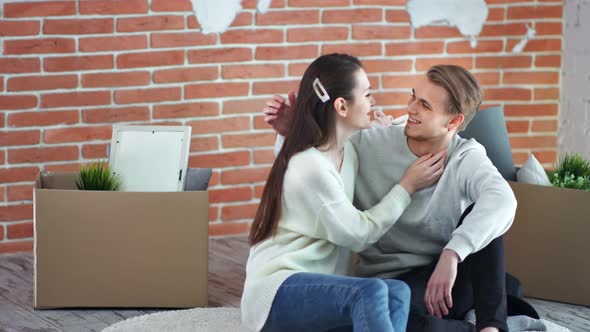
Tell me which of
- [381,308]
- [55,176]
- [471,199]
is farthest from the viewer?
[55,176]

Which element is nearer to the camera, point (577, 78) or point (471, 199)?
point (471, 199)

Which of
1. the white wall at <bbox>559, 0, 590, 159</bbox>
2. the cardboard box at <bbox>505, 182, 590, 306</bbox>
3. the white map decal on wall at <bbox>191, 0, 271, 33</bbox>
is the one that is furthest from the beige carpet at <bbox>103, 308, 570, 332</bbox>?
the white wall at <bbox>559, 0, 590, 159</bbox>

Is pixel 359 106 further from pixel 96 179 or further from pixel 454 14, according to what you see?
pixel 454 14

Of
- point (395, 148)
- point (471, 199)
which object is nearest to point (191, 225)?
point (395, 148)

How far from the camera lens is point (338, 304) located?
1.88 m

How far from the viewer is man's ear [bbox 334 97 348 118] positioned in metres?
2.11

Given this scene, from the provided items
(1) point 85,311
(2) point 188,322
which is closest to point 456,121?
(2) point 188,322

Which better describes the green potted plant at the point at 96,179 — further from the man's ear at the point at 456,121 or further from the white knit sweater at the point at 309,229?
the man's ear at the point at 456,121

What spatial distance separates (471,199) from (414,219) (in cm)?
15

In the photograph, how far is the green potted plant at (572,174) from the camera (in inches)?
110

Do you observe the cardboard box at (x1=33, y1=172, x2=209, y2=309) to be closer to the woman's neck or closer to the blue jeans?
the woman's neck

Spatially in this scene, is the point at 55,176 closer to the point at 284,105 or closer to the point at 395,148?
the point at 284,105

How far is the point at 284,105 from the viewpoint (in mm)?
2281

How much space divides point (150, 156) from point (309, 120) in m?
0.80
